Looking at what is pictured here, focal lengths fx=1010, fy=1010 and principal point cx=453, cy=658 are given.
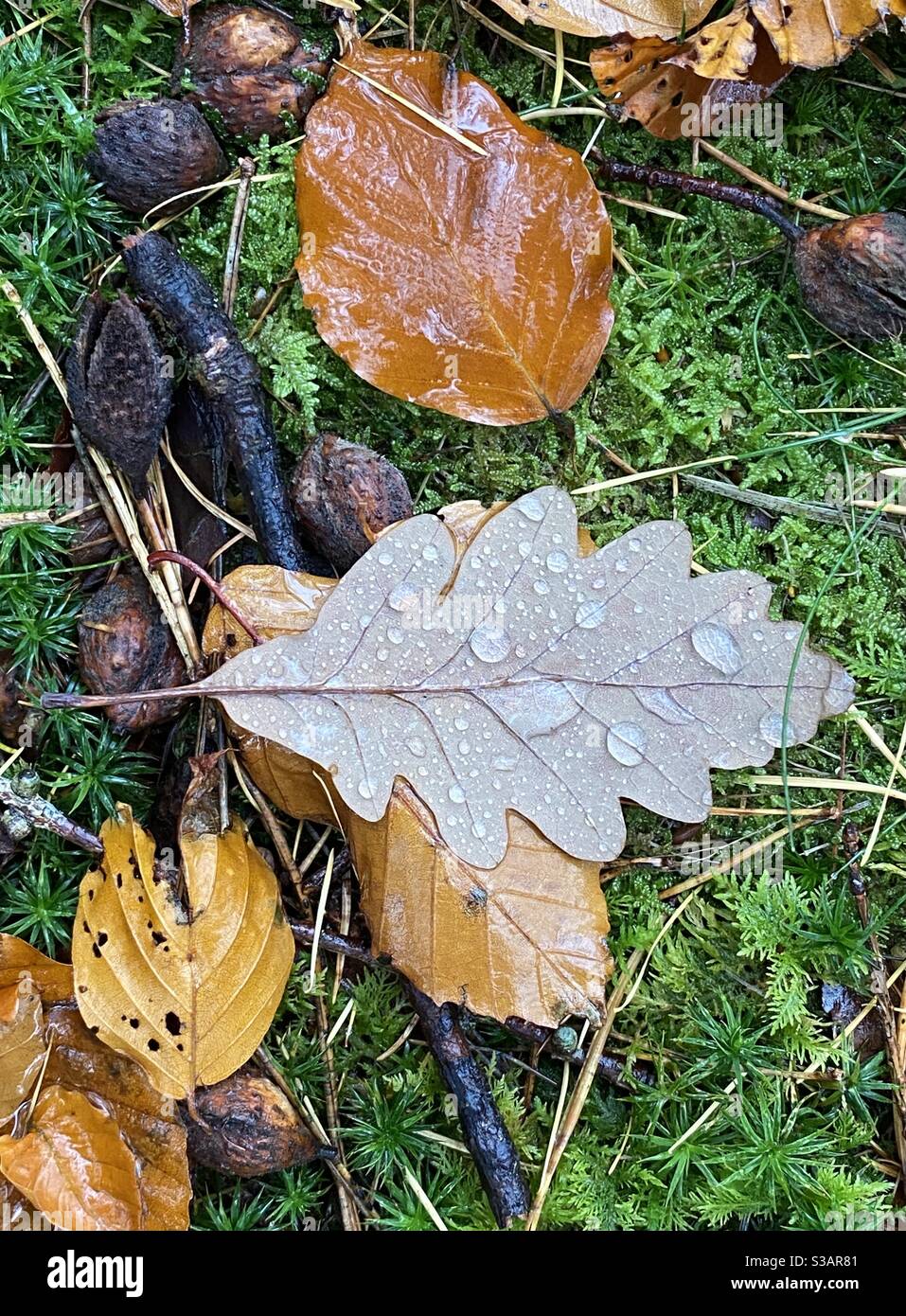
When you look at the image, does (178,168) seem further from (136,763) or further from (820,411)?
(820,411)

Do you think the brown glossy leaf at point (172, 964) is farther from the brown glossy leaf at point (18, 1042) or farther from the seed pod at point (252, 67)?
the seed pod at point (252, 67)

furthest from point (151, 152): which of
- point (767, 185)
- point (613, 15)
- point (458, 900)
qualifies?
point (458, 900)

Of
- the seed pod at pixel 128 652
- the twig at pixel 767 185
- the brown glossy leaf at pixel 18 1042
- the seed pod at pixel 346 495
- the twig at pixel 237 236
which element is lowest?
the brown glossy leaf at pixel 18 1042

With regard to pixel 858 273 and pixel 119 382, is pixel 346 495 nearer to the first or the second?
pixel 119 382

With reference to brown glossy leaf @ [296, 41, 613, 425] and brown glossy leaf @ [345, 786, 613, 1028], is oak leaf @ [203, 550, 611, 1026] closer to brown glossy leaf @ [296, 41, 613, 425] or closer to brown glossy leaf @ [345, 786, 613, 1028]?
brown glossy leaf @ [345, 786, 613, 1028]

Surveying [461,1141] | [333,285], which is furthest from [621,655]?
[461,1141]

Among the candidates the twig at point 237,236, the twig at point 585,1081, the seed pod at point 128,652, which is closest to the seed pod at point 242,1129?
the twig at point 585,1081
